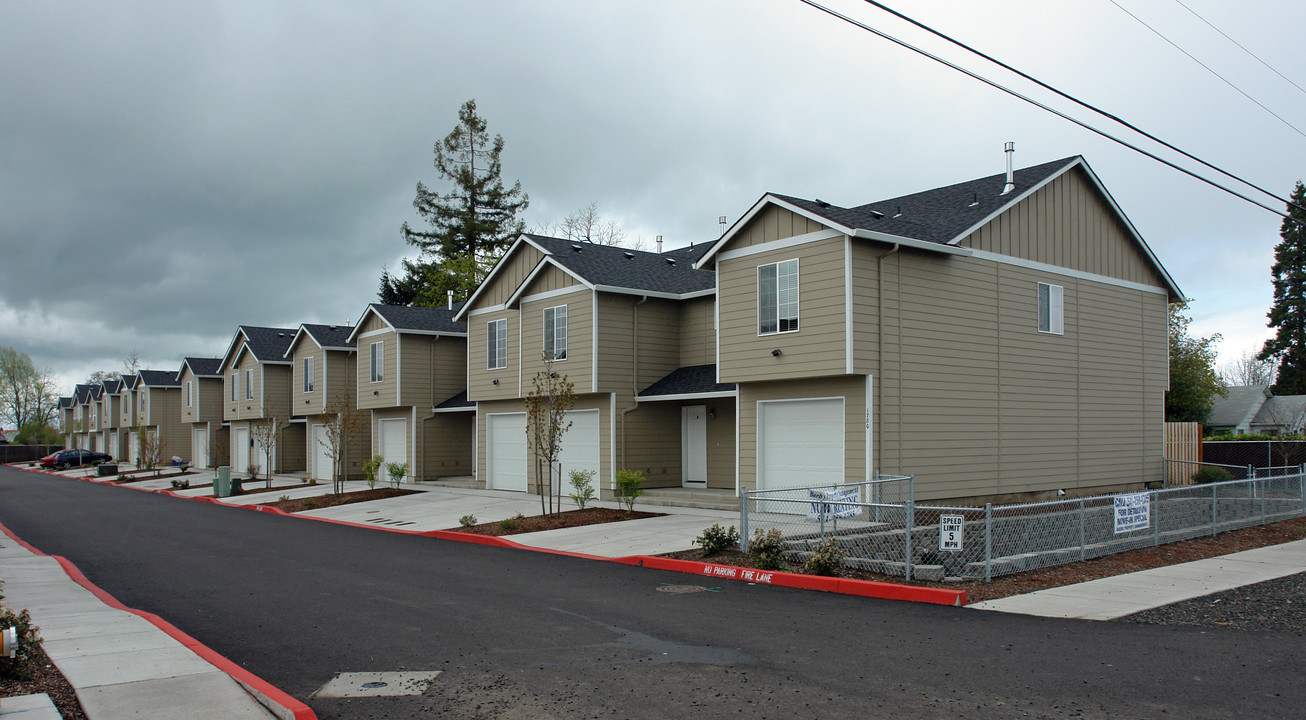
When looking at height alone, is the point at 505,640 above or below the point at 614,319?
below

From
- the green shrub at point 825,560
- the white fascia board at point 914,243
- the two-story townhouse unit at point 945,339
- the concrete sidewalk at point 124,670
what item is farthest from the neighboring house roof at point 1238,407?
the concrete sidewalk at point 124,670

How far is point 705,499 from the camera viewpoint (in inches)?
851

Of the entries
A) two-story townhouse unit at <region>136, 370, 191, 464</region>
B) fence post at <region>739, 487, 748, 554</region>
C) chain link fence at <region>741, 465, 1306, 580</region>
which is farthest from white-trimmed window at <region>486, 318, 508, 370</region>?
two-story townhouse unit at <region>136, 370, 191, 464</region>

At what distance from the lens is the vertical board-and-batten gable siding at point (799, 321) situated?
17859 mm

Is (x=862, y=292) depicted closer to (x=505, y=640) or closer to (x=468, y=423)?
(x=505, y=640)

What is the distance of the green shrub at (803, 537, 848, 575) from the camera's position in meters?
12.0

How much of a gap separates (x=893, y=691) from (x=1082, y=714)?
49.7 inches

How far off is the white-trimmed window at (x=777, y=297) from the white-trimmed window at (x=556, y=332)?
7802 mm

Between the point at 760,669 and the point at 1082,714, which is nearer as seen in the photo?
the point at 1082,714

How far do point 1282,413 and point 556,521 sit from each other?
49537 mm

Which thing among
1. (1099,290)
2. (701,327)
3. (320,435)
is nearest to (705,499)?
(701,327)

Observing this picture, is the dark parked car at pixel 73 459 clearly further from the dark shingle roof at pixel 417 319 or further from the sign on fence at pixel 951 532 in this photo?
the sign on fence at pixel 951 532

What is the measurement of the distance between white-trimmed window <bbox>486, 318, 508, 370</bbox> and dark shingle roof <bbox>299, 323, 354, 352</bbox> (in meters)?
12.3

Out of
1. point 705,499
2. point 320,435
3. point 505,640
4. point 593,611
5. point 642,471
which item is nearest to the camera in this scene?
point 505,640
